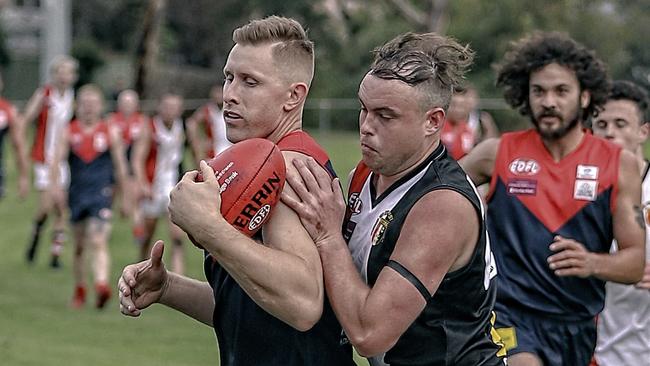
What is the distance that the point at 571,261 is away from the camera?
518cm

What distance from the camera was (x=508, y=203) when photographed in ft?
18.9

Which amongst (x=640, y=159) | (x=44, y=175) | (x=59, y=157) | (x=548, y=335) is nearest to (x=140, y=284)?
(x=548, y=335)

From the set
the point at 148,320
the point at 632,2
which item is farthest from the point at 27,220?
the point at 632,2

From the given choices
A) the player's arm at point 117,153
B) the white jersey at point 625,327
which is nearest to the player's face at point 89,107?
the player's arm at point 117,153

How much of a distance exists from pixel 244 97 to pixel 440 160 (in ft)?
2.25

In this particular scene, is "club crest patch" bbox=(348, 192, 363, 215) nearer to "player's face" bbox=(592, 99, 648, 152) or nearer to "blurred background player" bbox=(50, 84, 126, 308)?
"player's face" bbox=(592, 99, 648, 152)

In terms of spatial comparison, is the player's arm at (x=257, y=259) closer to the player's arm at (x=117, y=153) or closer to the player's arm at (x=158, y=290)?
the player's arm at (x=158, y=290)

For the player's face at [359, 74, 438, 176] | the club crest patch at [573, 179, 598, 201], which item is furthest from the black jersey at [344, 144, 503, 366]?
the club crest patch at [573, 179, 598, 201]

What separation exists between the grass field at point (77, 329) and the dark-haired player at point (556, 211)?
3541 mm

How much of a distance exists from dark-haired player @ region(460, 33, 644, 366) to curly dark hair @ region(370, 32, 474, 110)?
63.4 inches

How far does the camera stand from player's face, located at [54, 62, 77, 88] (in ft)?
47.5

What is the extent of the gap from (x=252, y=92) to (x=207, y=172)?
0.45 metres

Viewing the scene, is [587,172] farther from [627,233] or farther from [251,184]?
[251,184]

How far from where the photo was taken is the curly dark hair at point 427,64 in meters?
3.84
